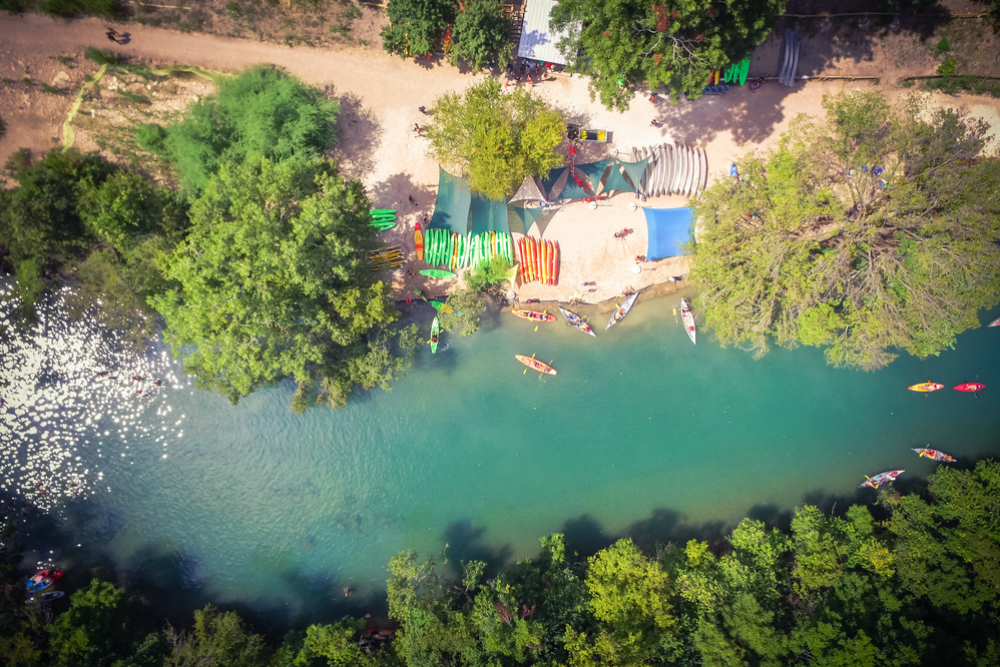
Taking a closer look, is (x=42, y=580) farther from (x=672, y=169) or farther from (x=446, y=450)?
(x=672, y=169)

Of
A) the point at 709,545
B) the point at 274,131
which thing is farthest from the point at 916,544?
the point at 274,131

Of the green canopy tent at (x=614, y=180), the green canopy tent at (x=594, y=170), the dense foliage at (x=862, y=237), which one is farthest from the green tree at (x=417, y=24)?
the dense foliage at (x=862, y=237)

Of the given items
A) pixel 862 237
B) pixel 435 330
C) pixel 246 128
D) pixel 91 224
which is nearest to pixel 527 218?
pixel 435 330

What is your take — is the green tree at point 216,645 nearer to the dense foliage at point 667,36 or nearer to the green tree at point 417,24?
the green tree at point 417,24

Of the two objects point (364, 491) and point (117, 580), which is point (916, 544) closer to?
point (364, 491)

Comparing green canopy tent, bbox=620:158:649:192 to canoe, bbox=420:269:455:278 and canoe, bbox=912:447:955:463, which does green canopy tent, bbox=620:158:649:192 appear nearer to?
canoe, bbox=420:269:455:278

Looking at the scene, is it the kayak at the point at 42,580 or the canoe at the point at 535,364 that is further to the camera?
the canoe at the point at 535,364

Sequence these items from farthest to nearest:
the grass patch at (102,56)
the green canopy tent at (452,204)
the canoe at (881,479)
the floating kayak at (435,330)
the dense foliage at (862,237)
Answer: the canoe at (881,479) < the floating kayak at (435,330) < the green canopy tent at (452,204) < the grass patch at (102,56) < the dense foliage at (862,237)

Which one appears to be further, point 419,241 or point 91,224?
point 419,241
